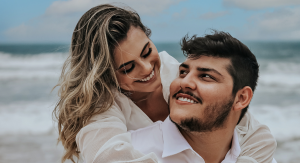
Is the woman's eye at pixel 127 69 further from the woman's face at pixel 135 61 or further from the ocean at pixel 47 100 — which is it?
the ocean at pixel 47 100

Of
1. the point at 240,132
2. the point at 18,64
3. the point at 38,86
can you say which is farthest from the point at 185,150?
the point at 18,64

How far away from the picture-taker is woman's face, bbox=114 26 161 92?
8.57 ft

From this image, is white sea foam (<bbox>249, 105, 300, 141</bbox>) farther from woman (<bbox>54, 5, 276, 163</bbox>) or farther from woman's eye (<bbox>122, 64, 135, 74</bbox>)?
woman's eye (<bbox>122, 64, 135, 74</bbox>)

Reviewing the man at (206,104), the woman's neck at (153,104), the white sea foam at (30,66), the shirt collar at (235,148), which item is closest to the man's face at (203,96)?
the man at (206,104)

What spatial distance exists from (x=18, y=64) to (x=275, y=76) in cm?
1203

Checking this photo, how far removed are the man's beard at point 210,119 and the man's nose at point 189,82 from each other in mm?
199

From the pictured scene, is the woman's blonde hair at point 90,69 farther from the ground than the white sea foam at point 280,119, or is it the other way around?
the woman's blonde hair at point 90,69

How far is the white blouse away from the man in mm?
189

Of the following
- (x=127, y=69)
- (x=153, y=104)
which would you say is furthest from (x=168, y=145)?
(x=153, y=104)

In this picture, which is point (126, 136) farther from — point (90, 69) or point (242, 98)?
point (242, 98)

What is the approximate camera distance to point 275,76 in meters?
12.4

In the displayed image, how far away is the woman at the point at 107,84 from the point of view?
2467mm

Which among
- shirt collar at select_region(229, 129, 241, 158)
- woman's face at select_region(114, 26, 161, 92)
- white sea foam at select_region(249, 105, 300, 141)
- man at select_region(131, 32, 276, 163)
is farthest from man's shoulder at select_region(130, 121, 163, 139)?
white sea foam at select_region(249, 105, 300, 141)

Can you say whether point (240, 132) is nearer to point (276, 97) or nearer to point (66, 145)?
point (66, 145)
